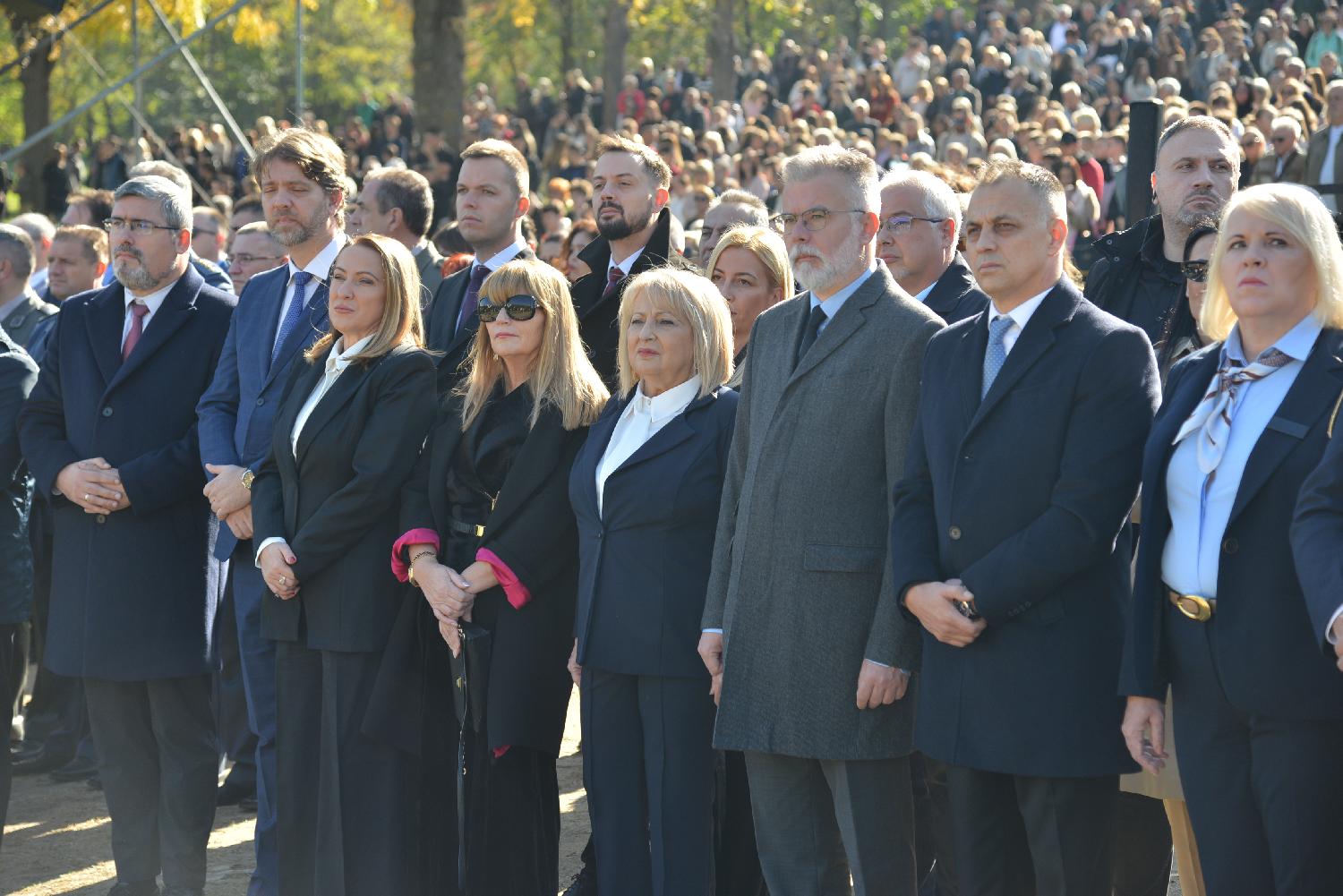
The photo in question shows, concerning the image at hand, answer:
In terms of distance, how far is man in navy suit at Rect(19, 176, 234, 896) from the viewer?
574cm

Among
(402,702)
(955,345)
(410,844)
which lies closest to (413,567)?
(402,702)

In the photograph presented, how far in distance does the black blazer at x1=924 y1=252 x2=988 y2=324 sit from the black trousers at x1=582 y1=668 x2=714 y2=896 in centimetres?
155

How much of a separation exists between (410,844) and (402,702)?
0.49m

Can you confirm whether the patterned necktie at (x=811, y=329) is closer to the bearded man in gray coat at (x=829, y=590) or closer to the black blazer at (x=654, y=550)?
the bearded man in gray coat at (x=829, y=590)

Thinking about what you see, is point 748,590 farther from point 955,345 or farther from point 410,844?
point 410,844

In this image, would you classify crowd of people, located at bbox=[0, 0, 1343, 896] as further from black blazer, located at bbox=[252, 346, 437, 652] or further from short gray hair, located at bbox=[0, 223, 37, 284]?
short gray hair, located at bbox=[0, 223, 37, 284]

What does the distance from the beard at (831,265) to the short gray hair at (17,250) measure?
4897 mm

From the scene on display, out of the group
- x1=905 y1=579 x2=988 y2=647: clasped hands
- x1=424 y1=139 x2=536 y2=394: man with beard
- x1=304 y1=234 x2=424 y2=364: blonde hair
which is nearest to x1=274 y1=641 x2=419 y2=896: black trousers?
x1=304 y1=234 x2=424 y2=364: blonde hair

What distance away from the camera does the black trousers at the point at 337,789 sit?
5.18m

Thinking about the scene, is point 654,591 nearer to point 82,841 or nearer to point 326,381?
point 326,381

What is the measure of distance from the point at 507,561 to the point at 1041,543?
180 centimetres

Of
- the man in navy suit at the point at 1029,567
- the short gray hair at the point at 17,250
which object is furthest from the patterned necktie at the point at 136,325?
the man in navy suit at the point at 1029,567

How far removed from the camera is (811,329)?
4492 mm

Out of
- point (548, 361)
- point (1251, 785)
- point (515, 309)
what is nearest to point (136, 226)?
point (515, 309)
